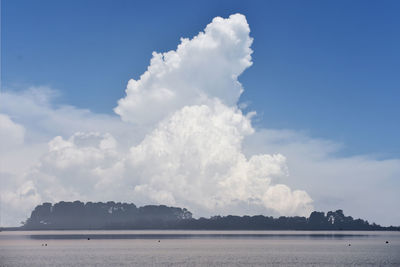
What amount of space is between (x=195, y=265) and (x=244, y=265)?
1141 centimetres

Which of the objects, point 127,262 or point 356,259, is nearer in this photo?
point 127,262

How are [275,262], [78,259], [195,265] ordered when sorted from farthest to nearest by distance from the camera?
1. [78,259]
2. [275,262]
3. [195,265]

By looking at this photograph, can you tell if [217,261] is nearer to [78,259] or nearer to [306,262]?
[306,262]

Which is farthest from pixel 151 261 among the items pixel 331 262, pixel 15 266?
pixel 331 262

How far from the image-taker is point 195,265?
4879 inches

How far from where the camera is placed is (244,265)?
124562mm

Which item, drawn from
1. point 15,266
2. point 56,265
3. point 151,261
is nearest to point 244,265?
point 151,261

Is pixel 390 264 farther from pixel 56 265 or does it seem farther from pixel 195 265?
pixel 56 265

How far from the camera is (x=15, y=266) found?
125250 mm

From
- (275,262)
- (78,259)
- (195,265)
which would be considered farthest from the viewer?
(78,259)

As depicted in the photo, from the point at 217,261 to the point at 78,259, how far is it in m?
37.4

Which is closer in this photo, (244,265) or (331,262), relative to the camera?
(244,265)

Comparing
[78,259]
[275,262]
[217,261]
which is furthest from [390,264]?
[78,259]

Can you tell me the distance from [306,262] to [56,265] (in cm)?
6089
